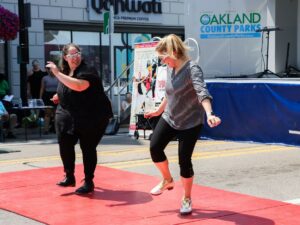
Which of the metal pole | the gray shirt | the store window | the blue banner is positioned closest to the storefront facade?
the store window

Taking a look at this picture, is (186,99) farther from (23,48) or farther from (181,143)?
(23,48)

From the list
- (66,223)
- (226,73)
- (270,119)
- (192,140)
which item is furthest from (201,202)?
(226,73)

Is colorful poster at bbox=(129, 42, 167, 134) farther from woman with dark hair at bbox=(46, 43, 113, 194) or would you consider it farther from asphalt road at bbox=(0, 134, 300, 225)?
woman with dark hair at bbox=(46, 43, 113, 194)

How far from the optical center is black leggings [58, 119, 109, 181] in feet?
23.1

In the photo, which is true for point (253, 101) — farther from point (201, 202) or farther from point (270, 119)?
point (201, 202)

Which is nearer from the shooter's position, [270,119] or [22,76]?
[270,119]

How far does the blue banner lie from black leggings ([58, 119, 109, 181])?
5.32 meters

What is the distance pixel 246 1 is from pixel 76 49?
9125 mm

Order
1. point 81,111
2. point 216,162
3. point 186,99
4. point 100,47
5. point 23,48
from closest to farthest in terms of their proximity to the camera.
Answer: point 186,99, point 81,111, point 216,162, point 23,48, point 100,47

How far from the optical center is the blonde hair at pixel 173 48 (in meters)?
6.04

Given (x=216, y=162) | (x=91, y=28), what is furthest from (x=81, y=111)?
(x=91, y=28)

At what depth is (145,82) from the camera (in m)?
13.9

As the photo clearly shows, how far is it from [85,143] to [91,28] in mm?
14202

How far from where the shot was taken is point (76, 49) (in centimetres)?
709
